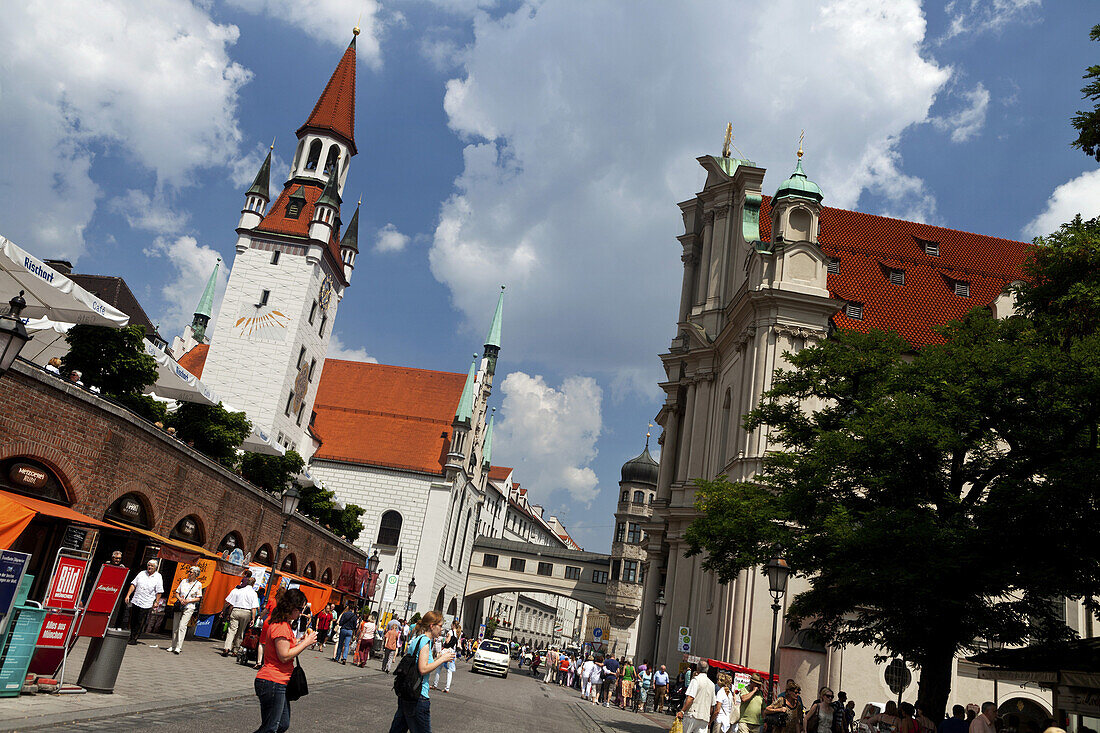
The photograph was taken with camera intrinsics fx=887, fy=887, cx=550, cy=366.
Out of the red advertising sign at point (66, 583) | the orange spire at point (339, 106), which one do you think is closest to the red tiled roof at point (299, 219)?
the orange spire at point (339, 106)

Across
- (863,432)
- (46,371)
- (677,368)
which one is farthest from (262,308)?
(863,432)

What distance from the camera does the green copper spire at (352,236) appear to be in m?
63.3

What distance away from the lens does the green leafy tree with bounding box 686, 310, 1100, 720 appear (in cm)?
1658

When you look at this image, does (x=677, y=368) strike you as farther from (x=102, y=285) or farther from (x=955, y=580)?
(x=102, y=285)

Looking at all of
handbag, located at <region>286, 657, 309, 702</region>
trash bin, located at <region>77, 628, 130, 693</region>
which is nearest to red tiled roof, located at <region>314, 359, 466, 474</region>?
trash bin, located at <region>77, 628, 130, 693</region>

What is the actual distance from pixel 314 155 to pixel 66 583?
56096 mm

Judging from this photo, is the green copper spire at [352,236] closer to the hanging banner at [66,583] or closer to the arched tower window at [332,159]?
the arched tower window at [332,159]

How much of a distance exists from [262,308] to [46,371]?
40.4 meters

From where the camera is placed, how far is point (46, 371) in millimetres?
17594

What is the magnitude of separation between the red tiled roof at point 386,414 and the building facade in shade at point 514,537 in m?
14.2

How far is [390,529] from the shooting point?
65.3m

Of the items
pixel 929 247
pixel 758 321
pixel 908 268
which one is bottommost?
pixel 758 321

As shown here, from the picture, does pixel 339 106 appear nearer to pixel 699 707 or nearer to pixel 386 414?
pixel 386 414

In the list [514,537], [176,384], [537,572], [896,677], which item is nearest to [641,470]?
[537,572]
